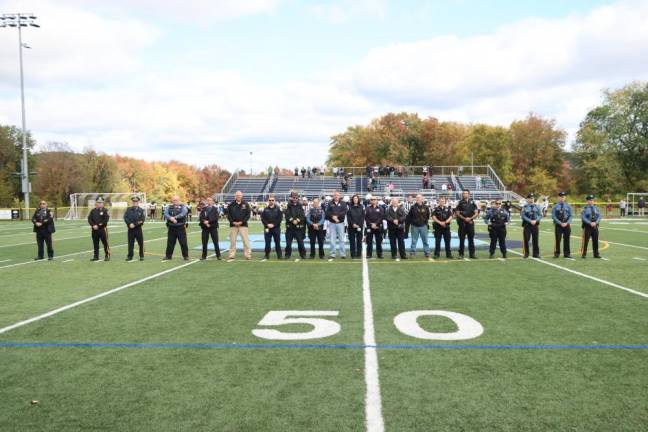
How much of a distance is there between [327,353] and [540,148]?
69007mm

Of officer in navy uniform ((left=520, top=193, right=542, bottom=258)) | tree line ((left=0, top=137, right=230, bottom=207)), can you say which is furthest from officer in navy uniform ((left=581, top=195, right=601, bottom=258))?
tree line ((left=0, top=137, right=230, bottom=207))

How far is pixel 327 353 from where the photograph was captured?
5.70 metres

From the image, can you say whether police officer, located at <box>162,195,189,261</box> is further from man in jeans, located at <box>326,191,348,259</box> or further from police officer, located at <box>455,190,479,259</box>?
police officer, located at <box>455,190,479,259</box>

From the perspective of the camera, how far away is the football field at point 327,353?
411 centimetres

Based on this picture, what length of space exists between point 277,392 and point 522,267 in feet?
30.3

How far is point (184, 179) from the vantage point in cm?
11744

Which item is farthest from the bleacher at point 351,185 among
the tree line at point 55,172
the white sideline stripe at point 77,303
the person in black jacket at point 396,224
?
the white sideline stripe at point 77,303

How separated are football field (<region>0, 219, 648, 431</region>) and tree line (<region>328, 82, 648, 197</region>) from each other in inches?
2260

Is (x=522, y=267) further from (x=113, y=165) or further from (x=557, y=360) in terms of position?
(x=113, y=165)

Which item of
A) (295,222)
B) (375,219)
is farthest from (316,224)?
(375,219)

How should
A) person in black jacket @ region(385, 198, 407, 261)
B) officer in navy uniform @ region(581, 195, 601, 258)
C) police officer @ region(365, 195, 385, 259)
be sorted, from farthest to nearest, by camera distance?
police officer @ region(365, 195, 385, 259)
person in black jacket @ region(385, 198, 407, 261)
officer in navy uniform @ region(581, 195, 601, 258)

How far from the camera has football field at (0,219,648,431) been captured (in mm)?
4105

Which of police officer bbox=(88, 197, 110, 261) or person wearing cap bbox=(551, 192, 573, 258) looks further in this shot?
police officer bbox=(88, 197, 110, 261)

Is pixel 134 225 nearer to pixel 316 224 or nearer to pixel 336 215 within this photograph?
pixel 316 224
